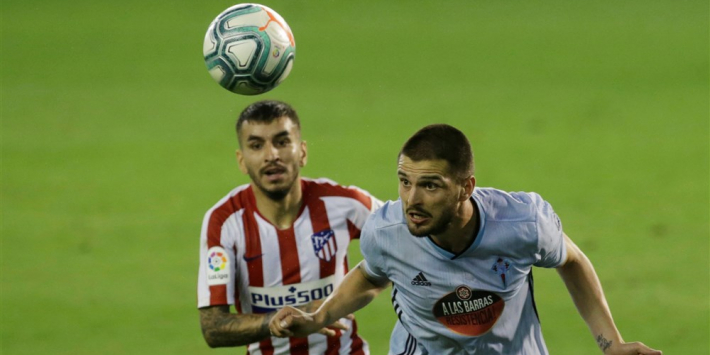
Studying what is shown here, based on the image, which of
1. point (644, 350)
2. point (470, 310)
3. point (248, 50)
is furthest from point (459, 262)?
point (248, 50)

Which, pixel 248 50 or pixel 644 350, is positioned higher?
pixel 248 50

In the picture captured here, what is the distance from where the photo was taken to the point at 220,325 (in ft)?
20.1

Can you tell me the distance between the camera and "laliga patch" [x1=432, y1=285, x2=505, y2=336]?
17.1 feet

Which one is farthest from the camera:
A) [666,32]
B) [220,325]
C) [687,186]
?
[666,32]

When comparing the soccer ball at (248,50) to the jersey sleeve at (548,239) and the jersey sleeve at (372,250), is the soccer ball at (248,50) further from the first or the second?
the jersey sleeve at (548,239)

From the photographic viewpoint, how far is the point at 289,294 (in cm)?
645

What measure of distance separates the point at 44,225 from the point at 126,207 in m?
0.97

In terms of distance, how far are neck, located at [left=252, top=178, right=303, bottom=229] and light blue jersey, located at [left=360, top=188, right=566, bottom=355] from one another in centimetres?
123

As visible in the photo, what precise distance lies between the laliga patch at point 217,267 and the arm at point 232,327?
149 mm

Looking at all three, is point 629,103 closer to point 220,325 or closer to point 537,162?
point 537,162

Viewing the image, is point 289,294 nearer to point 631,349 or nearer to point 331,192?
point 331,192

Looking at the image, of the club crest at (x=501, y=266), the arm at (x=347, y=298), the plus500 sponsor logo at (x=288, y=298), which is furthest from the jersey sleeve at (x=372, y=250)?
the plus500 sponsor logo at (x=288, y=298)

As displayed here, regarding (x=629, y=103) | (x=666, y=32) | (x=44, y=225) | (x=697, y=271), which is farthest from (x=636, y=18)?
(x=44, y=225)

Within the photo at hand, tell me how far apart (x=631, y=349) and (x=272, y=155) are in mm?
2273
